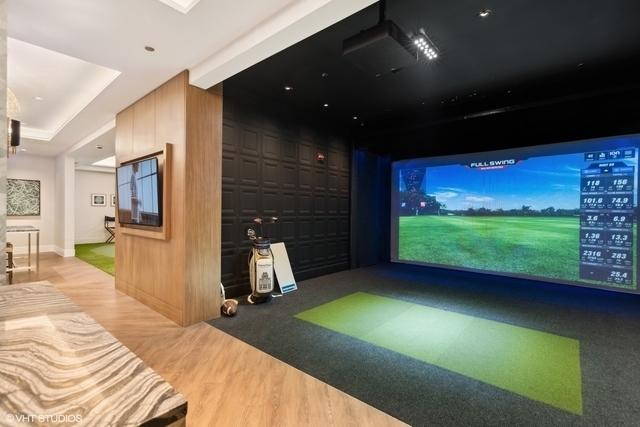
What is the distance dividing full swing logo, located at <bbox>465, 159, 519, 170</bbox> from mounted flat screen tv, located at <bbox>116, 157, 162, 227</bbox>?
20.0 ft

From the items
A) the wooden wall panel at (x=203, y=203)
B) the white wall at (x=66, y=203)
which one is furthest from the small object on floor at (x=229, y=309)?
the white wall at (x=66, y=203)

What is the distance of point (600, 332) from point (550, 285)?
2.33m

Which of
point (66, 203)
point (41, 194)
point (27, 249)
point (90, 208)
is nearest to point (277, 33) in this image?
point (66, 203)

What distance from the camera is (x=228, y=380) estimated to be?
233cm

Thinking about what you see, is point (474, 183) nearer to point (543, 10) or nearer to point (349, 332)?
point (543, 10)

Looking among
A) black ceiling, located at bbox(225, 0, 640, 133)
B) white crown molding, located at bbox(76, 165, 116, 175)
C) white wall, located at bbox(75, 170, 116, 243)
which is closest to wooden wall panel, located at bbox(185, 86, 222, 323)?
black ceiling, located at bbox(225, 0, 640, 133)

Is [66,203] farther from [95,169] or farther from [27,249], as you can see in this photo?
[95,169]

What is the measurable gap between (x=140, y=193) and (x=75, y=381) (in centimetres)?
385

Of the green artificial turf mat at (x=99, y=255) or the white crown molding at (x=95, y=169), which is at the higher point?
the white crown molding at (x=95, y=169)

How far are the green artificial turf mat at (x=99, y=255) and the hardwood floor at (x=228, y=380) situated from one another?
11.5ft

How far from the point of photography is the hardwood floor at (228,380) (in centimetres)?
193

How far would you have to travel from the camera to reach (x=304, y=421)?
189cm

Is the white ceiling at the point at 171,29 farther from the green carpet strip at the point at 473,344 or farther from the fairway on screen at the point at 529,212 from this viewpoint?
the fairway on screen at the point at 529,212

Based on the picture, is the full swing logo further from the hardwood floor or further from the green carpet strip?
the hardwood floor
